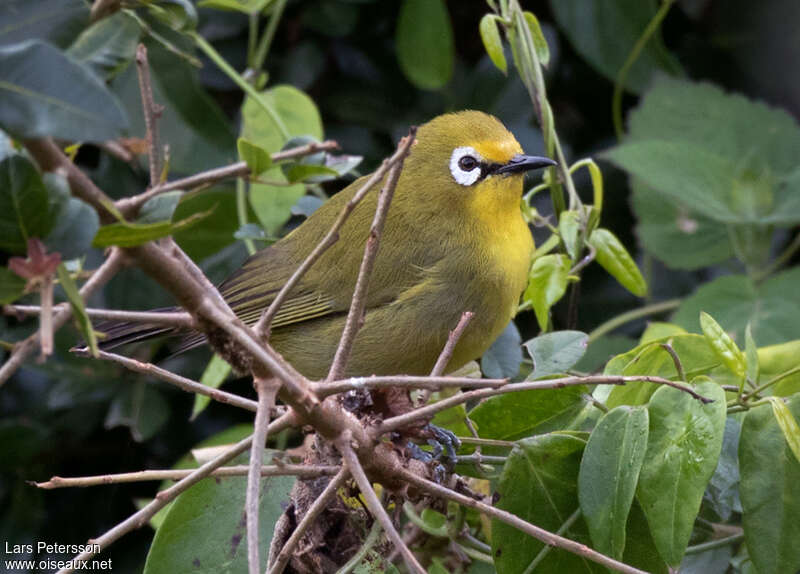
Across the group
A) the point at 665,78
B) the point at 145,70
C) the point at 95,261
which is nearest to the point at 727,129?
the point at 665,78

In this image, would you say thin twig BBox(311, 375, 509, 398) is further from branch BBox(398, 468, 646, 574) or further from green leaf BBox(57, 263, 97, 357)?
green leaf BBox(57, 263, 97, 357)

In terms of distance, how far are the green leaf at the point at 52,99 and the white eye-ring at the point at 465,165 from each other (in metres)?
1.85

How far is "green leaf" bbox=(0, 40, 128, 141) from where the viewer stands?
891 millimetres

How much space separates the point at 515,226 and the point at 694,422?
48.6 inches

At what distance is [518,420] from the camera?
1774mm

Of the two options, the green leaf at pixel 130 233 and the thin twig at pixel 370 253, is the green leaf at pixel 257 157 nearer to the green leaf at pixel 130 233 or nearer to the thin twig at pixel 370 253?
the thin twig at pixel 370 253

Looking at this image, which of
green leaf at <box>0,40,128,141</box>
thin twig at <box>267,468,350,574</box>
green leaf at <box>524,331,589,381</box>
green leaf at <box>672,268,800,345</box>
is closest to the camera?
green leaf at <box>0,40,128,141</box>

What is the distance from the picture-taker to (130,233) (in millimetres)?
1009

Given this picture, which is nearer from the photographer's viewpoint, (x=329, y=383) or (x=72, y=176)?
(x=72, y=176)

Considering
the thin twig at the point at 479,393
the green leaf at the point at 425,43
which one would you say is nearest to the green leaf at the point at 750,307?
the green leaf at the point at 425,43

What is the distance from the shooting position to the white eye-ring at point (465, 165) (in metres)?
2.70

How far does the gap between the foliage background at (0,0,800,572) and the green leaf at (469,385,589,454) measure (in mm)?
1119

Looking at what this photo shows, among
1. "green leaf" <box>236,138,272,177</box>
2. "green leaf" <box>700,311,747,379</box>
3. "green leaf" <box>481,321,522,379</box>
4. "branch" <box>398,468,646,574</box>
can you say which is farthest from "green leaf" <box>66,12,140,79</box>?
"green leaf" <box>481,321,522,379</box>

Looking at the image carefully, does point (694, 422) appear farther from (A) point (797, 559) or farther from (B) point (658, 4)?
(B) point (658, 4)
